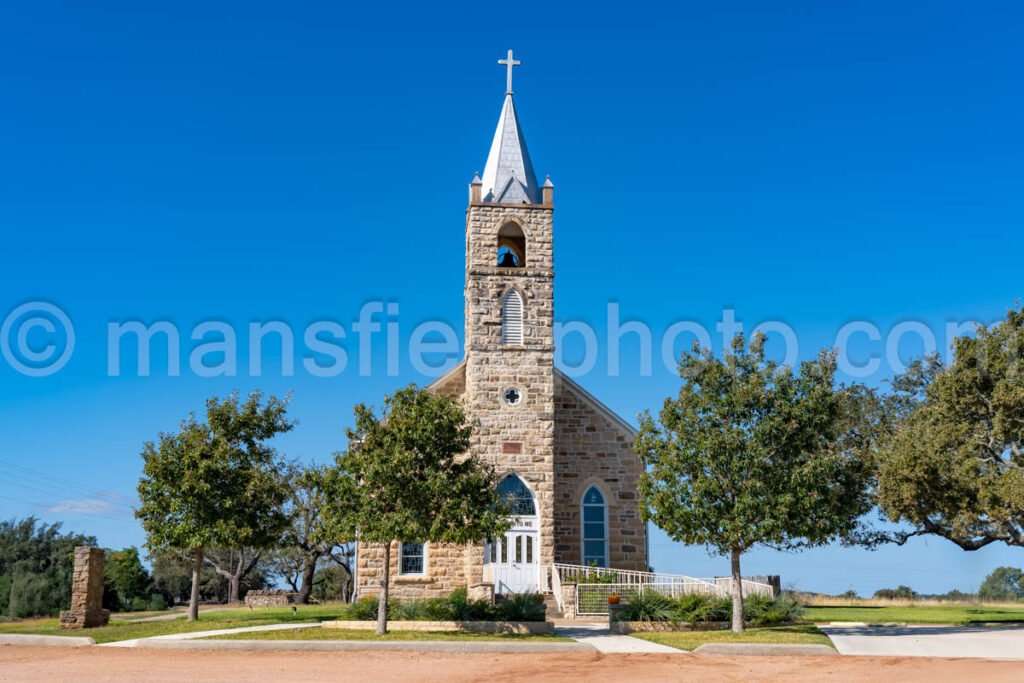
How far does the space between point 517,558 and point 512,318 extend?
7607 millimetres

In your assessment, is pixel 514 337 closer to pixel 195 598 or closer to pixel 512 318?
pixel 512 318

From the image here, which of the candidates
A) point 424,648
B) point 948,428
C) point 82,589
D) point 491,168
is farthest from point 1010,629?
point 82,589

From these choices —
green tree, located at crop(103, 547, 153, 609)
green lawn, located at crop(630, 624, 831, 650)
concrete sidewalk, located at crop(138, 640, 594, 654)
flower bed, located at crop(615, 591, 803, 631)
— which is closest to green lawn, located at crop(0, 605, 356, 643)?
concrete sidewalk, located at crop(138, 640, 594, 654)

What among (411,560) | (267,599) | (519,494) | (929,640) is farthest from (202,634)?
(267,599)

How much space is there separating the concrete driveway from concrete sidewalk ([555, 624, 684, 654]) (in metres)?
3.71

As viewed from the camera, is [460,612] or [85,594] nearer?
[460,612]

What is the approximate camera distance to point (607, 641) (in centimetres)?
2083

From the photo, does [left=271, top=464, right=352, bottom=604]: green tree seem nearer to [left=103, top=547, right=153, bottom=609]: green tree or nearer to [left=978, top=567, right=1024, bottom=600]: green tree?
[left=103, top=547, right=153, bottom=609]: green tree

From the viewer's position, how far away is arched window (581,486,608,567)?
31266mm

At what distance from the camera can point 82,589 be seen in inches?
922

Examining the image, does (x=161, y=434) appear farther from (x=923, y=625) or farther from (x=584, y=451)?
(x=923, y=625)

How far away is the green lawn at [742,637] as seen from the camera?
65.2 ft

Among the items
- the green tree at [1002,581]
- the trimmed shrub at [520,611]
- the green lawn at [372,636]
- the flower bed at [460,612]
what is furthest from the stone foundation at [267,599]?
the green tree at [1002,581]

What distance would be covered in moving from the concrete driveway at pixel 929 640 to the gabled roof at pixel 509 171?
1628cm
